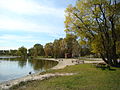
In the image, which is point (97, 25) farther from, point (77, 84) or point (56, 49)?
point (56, 49)

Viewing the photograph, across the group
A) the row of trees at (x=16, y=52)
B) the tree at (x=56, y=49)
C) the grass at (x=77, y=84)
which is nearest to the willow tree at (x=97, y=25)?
the grass at (x=77, y=84)

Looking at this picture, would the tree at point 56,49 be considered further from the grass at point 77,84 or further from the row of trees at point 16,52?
the grass at point 77,84

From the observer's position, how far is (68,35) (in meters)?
21.6

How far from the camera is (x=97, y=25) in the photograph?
66.4ft

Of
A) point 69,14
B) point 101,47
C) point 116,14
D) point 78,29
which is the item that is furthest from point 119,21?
point 69,14

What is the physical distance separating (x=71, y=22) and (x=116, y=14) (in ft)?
20.7

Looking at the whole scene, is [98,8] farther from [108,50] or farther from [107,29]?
[108,50]

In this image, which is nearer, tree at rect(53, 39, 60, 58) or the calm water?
the calm water

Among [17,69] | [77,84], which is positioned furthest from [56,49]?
[77,84]

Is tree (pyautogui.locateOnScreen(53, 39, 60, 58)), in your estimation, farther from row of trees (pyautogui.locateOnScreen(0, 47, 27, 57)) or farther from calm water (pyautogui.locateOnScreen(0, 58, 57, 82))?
row of trees (pyautogui.locateOnScreen(0, 47, 27, 57))

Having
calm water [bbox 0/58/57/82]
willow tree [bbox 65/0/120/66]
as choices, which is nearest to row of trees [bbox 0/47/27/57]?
calm water [bbox 0/58/57/82]

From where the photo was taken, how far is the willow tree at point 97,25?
63.3ft

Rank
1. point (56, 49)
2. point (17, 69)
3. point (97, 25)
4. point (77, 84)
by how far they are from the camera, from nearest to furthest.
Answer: point (77, 84) < point (97, 25) < point (17, 69) < point (56, 49)

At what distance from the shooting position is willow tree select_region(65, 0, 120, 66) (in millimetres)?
19281
